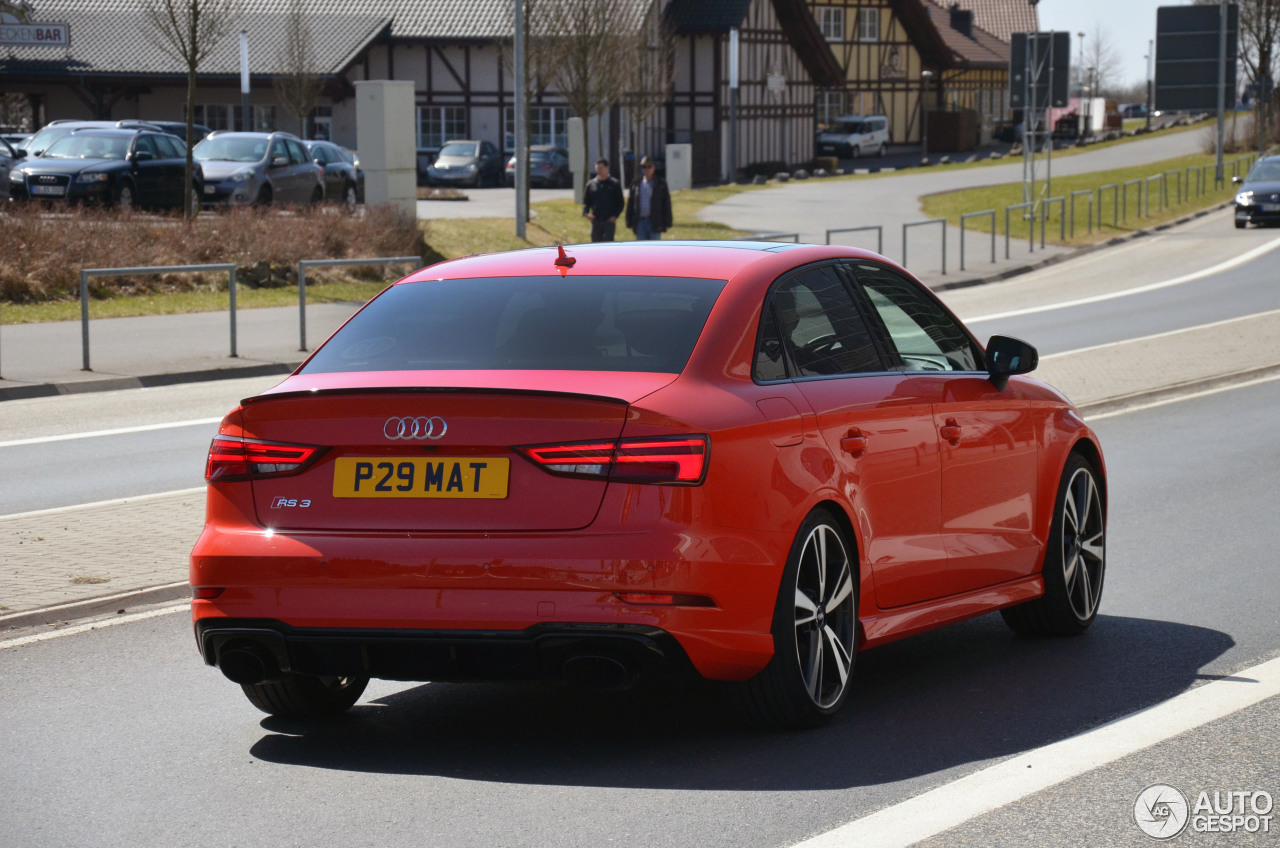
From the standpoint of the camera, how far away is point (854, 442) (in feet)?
19.2

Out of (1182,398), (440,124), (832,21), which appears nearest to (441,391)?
(1182,398)

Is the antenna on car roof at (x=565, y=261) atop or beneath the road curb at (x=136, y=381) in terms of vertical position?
atop

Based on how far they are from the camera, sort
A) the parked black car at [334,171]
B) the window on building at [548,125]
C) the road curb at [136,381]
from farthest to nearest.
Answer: the window on building at [548,125]
the parked black car at [334,171]
the road curb at [136,381]

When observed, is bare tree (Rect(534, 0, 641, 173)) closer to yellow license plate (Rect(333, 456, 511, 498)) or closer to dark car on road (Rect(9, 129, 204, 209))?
dark car on road (Rect(9, 129, 204, 209))

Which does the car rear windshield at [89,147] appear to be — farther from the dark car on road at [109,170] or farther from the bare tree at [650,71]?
the bare tree at [650,71]

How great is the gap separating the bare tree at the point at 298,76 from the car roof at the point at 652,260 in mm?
55894

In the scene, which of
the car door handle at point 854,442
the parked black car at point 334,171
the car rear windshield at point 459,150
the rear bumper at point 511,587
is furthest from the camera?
the car rear windshield at point 459,150

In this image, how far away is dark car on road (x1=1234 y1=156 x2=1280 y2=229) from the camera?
145ft

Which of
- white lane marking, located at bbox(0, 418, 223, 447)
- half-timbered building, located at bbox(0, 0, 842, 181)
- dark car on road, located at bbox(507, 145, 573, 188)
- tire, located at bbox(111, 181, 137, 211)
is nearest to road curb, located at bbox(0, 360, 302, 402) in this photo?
white lane marking, located at bbox(0, 418, 223, 447)

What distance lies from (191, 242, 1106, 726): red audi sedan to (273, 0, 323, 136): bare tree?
2212 inches

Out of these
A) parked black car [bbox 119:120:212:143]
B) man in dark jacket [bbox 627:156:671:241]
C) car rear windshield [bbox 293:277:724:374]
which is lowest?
man in dark jacket [bbox 627:156:671:241]

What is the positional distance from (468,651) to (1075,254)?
117 feet

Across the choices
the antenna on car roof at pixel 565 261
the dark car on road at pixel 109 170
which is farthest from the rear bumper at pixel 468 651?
the dark car on road at pixel 109 170

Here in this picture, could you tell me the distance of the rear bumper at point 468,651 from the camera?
5.09m
